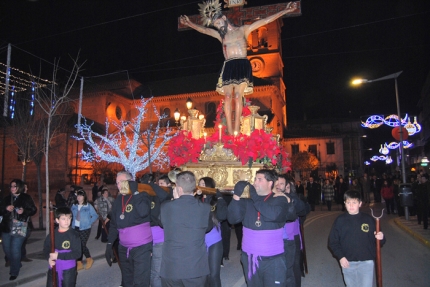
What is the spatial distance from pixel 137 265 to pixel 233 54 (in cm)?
520

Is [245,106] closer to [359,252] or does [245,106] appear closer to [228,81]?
[228,81]

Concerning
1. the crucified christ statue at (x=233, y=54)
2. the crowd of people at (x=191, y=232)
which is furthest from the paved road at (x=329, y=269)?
the crucified christ statue at (x=233, y=54)

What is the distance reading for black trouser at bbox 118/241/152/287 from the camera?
5.42 m

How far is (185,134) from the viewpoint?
7.93 m

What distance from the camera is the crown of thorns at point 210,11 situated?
801 cm

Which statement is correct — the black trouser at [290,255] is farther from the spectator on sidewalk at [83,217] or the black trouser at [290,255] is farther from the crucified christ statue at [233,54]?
the spectator on sidewalk at [83,217]

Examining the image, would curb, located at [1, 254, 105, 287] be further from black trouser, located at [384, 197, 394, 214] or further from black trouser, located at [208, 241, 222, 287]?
black trouser, located at [384, 197, 394, 214]

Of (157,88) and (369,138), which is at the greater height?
(157,88)

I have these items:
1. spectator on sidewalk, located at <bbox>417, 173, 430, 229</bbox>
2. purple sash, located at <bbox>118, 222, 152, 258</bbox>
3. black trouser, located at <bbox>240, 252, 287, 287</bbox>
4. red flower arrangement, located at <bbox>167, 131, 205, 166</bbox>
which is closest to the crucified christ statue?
red flower arrangement, located at <bbox>167, 131, 205, 166</bbox>

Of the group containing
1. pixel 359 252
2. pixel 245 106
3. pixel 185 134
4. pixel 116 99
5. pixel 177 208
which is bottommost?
pixel 359 252

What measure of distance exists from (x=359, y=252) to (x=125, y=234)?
11.9ft

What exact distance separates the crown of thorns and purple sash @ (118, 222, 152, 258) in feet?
16.8

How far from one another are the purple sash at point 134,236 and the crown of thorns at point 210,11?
512 centimetres

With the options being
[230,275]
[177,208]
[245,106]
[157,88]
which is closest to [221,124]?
[245,106]
